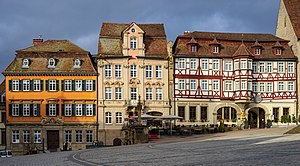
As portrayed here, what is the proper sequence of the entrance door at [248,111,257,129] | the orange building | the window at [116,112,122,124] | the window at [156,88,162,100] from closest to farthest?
the orange building → the window at [116,112,122,124] → the window at [156,88,162,100] → the entrance door at [248,111,257,129]

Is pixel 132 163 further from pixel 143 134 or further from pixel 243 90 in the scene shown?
pixel 243 90

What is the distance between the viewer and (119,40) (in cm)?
5603

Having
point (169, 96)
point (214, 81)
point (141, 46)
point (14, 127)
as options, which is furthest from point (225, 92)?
point (14, 127)

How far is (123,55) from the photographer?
54.9 metres

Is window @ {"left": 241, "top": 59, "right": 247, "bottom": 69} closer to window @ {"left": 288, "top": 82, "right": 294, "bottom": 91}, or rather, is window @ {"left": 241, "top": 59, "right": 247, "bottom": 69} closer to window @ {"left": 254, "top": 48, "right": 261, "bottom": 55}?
window @ {"left": 254, "top": 48, "right": 261, "bottom": 55}

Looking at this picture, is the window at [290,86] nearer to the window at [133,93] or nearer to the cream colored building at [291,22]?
the cream colored building at [291,22]

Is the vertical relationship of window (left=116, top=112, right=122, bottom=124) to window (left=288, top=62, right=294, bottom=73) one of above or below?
below

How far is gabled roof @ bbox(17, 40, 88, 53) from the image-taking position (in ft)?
186

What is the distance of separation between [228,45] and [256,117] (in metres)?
8.70

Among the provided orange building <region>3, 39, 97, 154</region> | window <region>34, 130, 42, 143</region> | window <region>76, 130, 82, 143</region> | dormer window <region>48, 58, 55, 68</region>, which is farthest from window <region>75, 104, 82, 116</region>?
dormer window <region>48, 58, 55, 68</region>

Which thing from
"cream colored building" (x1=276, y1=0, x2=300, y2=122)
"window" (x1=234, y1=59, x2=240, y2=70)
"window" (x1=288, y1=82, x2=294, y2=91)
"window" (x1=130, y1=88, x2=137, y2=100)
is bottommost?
"window" (x1=130, y1=88, x2=137, y2=100)

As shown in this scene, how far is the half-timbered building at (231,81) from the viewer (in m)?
55.4

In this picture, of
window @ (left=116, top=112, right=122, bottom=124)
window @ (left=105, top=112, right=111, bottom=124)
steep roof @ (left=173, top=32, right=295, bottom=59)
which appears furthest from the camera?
steep roof @ (left=173, top=32, right=295, bottom=59)

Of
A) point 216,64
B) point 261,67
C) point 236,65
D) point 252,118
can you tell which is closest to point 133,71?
point 216,64
